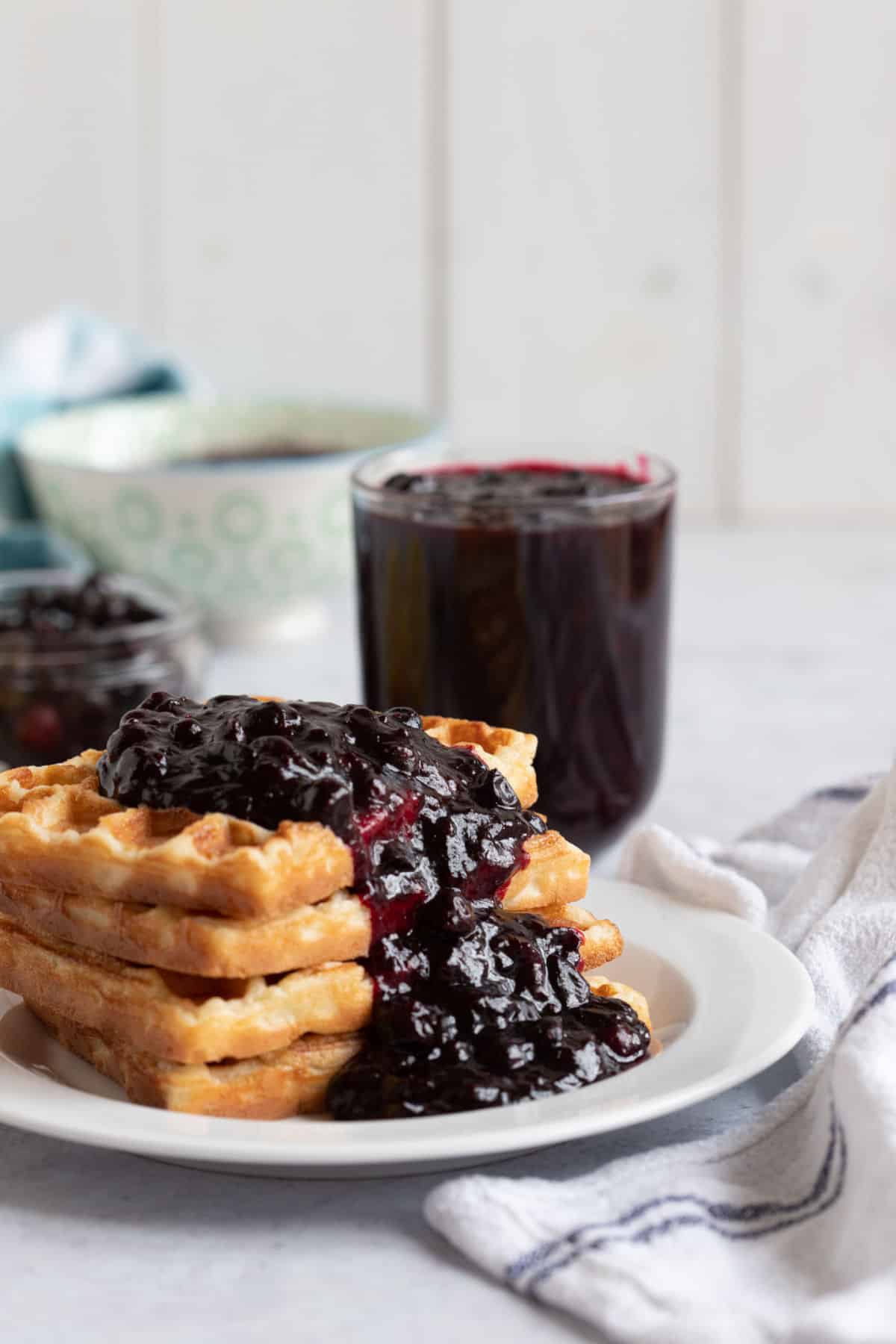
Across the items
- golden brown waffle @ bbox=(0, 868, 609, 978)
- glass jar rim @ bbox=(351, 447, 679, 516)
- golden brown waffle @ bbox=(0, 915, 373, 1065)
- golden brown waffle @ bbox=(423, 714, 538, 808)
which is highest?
glass jar rim @ bbox=(351, 447, 679, 516)

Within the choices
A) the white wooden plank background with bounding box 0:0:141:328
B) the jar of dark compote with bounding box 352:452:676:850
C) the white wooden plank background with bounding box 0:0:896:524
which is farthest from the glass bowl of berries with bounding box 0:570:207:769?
the white wooden plank background with bounding box 0:0:141:328

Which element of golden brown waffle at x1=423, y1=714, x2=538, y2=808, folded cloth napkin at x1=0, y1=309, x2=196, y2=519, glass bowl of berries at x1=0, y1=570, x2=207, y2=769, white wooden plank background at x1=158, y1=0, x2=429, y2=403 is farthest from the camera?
white wooden plank background at x1=158, y1=0, x2=429, y2=403

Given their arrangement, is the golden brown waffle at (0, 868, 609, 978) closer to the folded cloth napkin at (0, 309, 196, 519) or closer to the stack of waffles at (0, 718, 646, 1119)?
the stack of waffles at (0, 718, 646, 1119)

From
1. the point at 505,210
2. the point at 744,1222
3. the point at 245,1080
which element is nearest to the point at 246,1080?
the point at 245,1080

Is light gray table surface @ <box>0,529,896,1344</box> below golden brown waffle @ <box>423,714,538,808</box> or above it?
below

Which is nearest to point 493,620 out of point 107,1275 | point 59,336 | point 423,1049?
point 423,1049

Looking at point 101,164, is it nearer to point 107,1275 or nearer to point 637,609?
point 637,609

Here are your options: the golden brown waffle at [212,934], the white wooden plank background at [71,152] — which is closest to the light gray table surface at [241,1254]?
the golden brown waffle at [212,934]
